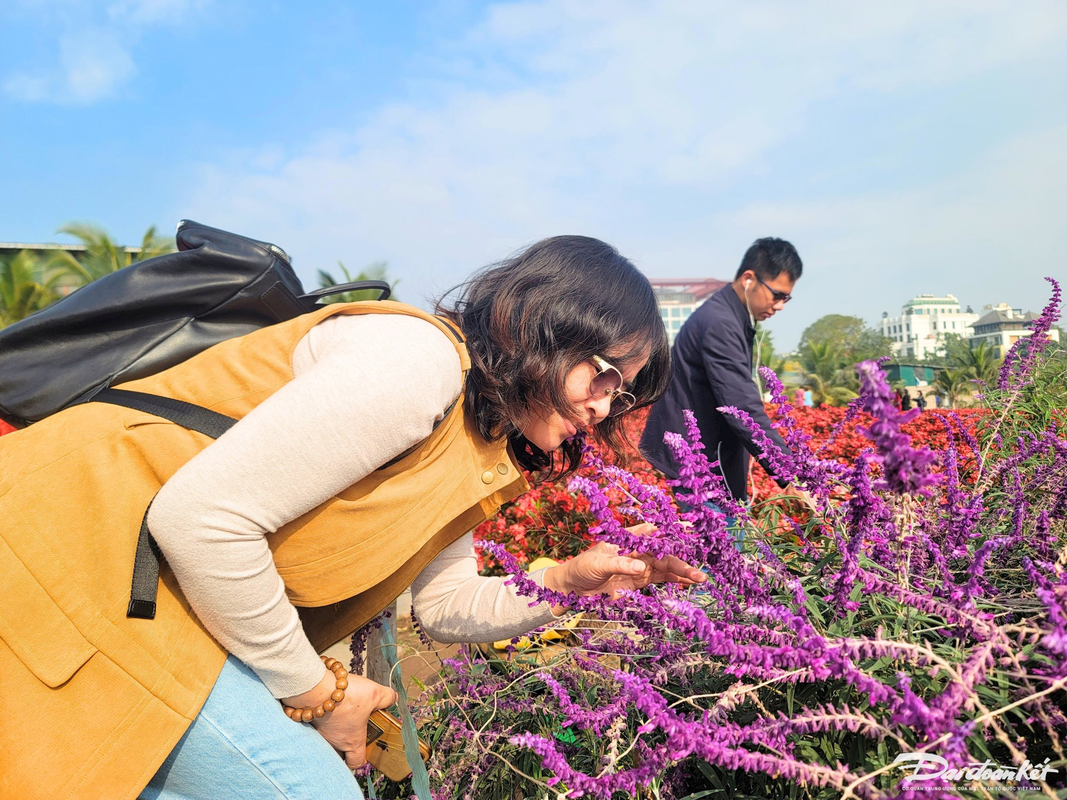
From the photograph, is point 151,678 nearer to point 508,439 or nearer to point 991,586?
point 508,439

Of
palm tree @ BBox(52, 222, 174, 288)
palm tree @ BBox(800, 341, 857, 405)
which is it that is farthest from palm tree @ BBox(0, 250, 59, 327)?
palm tree @ BBox(800, 341, 857, 405)

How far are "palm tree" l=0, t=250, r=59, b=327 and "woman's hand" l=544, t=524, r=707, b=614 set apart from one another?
2039 centimetres

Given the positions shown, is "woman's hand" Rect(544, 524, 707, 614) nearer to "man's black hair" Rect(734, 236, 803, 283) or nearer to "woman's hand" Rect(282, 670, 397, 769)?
"woman's hand" Rect(282, 670, 397, 769)

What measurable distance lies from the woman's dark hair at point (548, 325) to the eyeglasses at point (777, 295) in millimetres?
2800

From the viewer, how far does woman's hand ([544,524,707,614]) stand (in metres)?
1.56

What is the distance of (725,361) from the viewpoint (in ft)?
12.9

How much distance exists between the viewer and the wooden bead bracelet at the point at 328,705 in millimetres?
1464

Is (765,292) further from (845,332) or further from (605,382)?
(845,332)

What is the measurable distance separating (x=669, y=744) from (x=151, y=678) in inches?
34.7

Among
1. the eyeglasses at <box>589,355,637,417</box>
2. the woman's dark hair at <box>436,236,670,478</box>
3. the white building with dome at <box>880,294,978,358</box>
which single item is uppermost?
the woman's dark hair at <box>436,236,670,478</box>

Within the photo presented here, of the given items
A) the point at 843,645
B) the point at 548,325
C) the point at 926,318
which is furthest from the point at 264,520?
the point at 926,318

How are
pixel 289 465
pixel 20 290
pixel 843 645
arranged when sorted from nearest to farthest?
pixel 843 645 < pixel 289 465 < pixel 20 290

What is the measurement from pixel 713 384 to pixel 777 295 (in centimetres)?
89

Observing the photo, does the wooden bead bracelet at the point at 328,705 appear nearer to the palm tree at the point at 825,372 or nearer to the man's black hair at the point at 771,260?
the man's black hair at the point at 771,260
